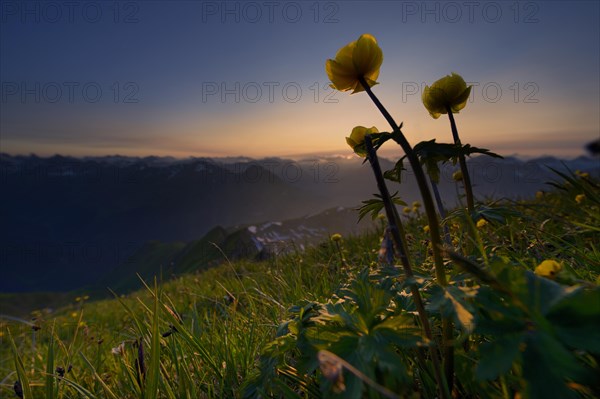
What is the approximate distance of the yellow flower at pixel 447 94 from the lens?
6.05ft

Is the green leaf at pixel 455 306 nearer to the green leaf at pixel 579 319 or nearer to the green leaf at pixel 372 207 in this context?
the green leaf at pixel 579 319

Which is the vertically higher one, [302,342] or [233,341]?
[302,342]

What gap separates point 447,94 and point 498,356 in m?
1.39

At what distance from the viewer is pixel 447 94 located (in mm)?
1854

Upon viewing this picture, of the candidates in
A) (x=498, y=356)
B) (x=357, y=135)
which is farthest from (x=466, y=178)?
(x=498, y=356)

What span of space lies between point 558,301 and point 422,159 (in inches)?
24.6

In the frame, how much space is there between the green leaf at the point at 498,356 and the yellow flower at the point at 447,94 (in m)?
1.33

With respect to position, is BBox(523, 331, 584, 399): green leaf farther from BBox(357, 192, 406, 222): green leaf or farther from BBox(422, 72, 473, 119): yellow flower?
BBox(422, 72, 473, 119): yellow flower

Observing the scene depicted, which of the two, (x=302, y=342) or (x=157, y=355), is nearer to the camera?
(x=302, y=342)

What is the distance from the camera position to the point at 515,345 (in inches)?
35.4

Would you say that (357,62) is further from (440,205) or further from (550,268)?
(550,268)

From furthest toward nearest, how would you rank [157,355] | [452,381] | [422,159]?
[157,355]
[452,381]
[422,159]

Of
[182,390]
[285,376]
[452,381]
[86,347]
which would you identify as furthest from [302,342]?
[86,347]

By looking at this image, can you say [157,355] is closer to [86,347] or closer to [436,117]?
[436,117]
